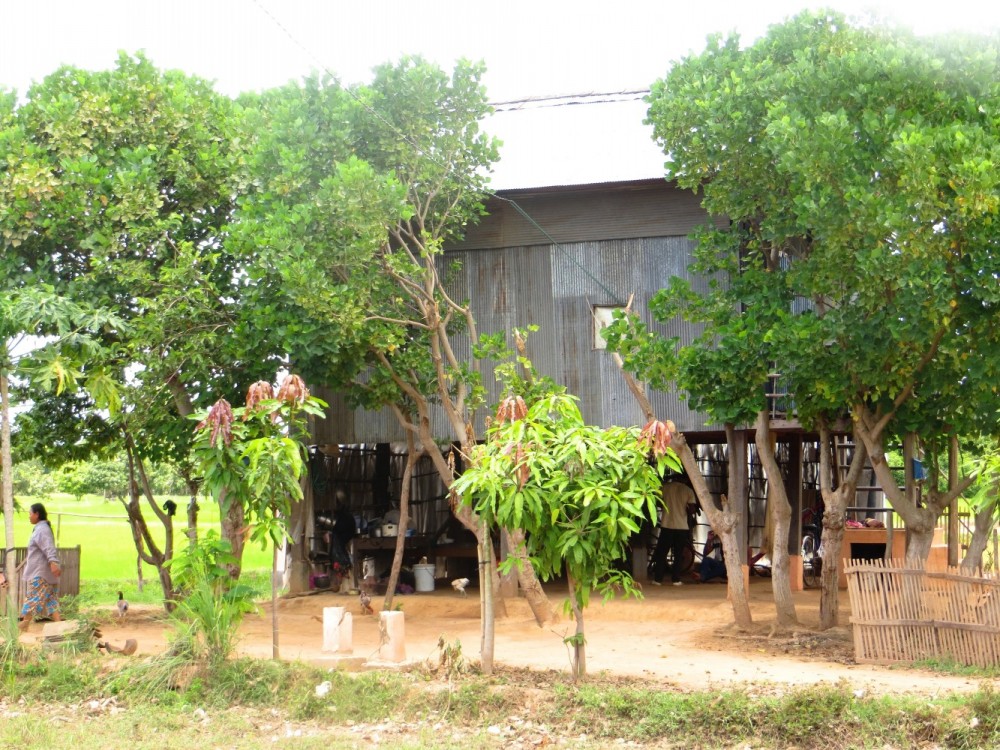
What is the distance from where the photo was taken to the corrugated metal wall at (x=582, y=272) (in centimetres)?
1465

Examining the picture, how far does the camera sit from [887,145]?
371 inches

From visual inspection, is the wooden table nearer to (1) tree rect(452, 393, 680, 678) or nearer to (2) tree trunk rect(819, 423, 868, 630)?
(2) tree trunk rect(819, 423, 868, 630)

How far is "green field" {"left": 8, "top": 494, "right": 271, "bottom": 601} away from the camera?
21589 millimetres

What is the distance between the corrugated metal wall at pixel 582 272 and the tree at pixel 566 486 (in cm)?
556

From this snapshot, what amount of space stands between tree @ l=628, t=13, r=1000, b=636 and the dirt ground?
1512 millimetres

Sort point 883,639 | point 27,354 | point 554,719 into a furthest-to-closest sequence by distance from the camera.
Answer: point 27,354
point 883,639
point 554,719

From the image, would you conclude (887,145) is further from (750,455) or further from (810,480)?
(810,480)

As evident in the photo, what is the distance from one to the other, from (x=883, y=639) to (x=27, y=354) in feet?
29.8

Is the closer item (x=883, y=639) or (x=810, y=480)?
(x=883, y=639)

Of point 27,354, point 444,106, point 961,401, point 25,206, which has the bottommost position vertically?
point 961,401

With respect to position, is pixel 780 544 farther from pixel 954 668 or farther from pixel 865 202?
pixel 865 202

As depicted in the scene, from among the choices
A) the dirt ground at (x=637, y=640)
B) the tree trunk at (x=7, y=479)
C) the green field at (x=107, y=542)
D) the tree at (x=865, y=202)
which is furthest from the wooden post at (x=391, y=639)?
the tree at (x=865, y=202)

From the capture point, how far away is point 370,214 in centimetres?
1141

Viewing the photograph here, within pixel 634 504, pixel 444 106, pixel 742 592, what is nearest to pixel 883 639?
pixel 742 592
